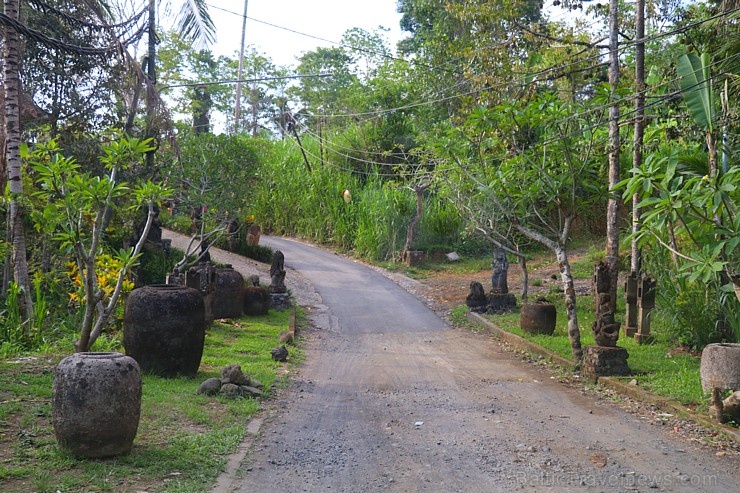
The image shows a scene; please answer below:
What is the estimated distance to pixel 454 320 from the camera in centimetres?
1923

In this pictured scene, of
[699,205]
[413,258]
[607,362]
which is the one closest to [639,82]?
[607,362]

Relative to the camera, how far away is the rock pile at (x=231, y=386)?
9.32 meters

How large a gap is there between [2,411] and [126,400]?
1.95m

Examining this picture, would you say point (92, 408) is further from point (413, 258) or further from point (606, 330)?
point (413, 258)

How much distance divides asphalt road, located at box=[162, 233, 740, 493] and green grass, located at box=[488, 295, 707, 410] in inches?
31.2

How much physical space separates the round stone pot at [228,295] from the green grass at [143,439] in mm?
6314

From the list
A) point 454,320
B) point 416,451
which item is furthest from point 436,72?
point 416,451

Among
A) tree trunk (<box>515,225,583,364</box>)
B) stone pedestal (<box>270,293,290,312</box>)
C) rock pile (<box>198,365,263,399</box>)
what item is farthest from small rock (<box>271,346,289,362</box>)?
stone pedestal (<box>270,293,290,312</box>)

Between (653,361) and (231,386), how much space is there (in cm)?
678

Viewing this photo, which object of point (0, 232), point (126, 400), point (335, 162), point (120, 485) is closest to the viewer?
point (120, 485)

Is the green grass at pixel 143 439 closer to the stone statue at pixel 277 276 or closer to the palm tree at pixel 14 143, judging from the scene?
the palm tree at pixel 14 143

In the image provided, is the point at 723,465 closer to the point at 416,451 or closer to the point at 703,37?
the point at 416,451

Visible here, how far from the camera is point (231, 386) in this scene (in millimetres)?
9438

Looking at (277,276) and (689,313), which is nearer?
(689,313)
